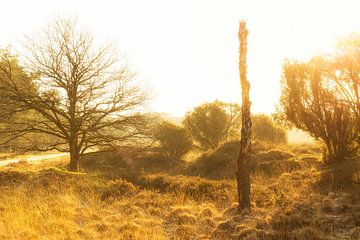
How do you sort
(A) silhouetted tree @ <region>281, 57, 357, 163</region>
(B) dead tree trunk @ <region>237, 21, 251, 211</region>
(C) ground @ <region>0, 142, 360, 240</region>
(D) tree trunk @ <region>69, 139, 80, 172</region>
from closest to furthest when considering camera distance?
1. (C) ground @ <region>0, 142, 360, 240</region>
2. (B) dead tree trunk @ <region>237, 21, 251, 211</region>
3. (A) silhouetted tree @ <region>281, 57, 357, 163</region>
4. (D) tree trunk @ <region>69, 139, 80, 172</region>

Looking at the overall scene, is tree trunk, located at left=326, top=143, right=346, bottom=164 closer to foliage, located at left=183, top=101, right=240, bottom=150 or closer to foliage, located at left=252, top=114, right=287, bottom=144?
foliage, located at left=183, top=101, right=240, bottom=150

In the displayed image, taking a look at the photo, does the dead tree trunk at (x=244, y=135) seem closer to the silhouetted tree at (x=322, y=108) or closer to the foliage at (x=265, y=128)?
the silhouetted tree at (x=322, y=108)

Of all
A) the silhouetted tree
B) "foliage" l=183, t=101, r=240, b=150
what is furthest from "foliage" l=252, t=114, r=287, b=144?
the silhouetted tree

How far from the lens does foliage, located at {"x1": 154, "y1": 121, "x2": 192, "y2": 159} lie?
27.8 metres

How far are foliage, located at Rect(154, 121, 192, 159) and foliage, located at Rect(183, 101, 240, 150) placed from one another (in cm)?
213

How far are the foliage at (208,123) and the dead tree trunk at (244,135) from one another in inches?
825

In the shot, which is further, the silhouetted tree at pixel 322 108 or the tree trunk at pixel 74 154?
the tree trunk at pixel 74 154

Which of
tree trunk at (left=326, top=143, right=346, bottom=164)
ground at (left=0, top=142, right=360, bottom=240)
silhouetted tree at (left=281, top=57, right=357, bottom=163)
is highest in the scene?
Result: silhouetted tree at (left=281, top=57, right=357, bottom=163)

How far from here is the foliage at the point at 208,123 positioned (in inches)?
1191

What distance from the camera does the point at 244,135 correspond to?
8.98 metres

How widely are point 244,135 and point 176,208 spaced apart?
2655 mm

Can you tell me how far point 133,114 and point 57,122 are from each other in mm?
3741

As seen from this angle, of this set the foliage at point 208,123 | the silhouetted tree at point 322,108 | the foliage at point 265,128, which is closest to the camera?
the silhouetted tree at point 322,108

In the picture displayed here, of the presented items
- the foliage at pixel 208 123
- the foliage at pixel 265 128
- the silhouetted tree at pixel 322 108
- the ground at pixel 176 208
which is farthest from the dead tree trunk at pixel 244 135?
the foliage at pixel 265 128
